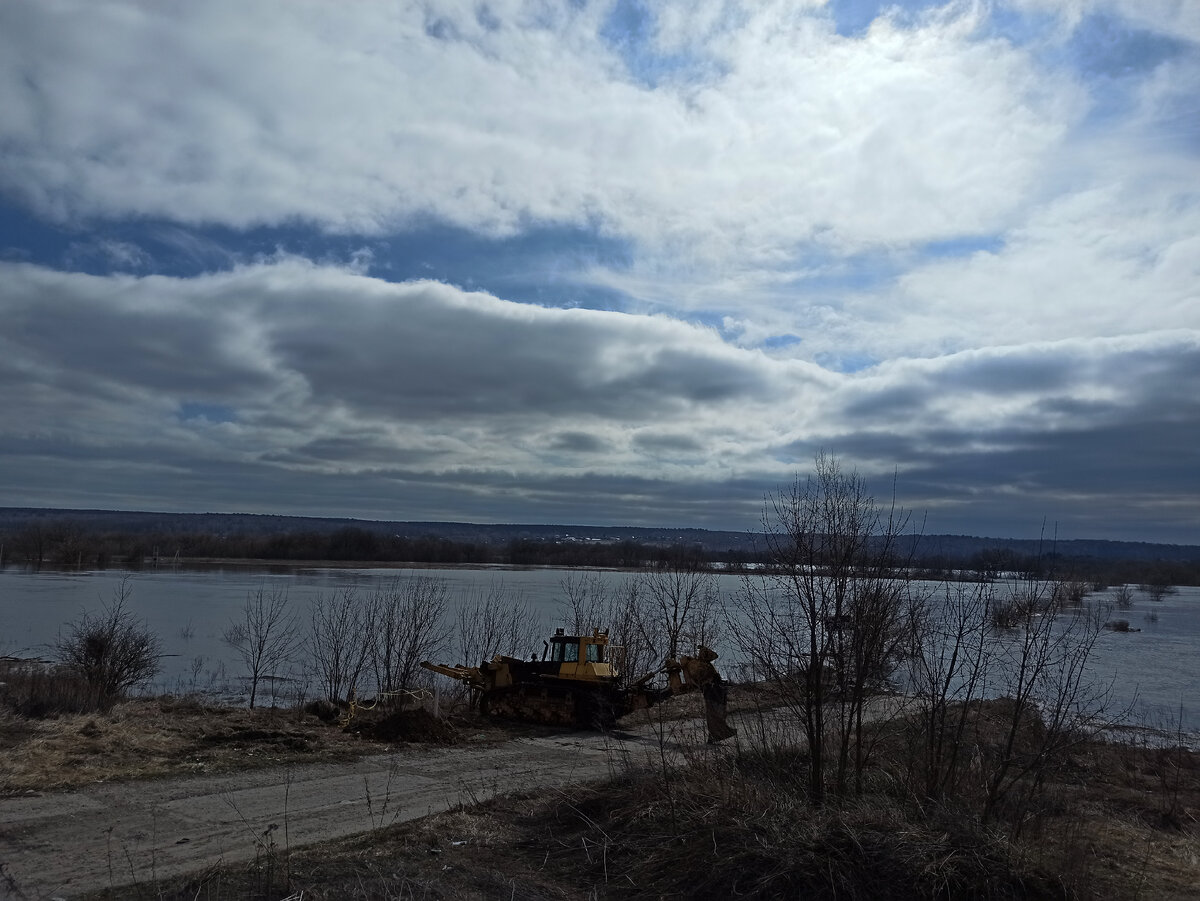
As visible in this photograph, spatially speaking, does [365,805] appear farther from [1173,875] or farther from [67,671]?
[67,671]

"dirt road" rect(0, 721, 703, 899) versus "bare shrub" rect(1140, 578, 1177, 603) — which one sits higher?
"bare shrub" rect(1140, 578, 1177, 603)

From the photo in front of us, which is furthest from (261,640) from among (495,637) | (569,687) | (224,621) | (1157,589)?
(1157,589)

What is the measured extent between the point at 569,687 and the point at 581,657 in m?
0.78

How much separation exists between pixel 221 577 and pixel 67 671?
65118 mm

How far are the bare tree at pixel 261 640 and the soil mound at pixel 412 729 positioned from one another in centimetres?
632

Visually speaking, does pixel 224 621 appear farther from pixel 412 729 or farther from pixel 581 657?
pixel 412 729

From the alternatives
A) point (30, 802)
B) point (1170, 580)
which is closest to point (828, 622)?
point (30, 802)

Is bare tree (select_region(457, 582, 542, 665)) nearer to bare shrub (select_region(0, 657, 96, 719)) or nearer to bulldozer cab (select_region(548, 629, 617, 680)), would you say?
bulldozer cab (select_region(548, 629, 617, 680))

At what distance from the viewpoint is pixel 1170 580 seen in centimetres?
13262

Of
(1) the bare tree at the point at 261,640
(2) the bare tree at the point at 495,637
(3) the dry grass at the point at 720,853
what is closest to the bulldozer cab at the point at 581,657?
(1) the bare tree at the point at 261,640

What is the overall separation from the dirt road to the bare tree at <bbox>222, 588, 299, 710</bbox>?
→ 948 cm

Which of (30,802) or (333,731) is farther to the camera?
(333,731)

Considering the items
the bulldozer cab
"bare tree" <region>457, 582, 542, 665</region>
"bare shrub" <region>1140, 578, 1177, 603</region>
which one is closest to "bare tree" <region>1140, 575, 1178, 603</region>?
"bare shrub" <region>1140, 578, 1177, 603</region>

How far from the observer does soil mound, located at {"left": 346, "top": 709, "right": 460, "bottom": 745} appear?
16.5 metres
